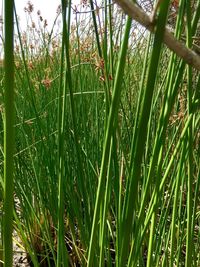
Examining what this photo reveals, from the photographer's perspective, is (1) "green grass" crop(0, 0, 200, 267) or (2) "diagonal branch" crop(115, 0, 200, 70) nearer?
(2) "diagonal branch" crop(115, 0, 200, 70)

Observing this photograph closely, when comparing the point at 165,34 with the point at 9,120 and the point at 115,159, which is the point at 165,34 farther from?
the point at 115,159

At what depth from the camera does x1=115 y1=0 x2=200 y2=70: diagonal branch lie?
27 centimetres

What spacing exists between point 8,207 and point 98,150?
80cm

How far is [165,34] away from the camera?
297 millimetres

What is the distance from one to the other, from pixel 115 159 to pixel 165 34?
496 mm

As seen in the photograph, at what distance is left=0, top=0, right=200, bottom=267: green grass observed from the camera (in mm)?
437

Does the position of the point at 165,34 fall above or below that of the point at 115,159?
above

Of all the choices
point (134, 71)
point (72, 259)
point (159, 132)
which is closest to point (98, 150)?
point (72, 259)

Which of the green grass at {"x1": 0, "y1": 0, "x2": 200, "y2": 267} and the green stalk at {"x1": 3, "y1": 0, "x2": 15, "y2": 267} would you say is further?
the green grass at {"x1": 0, "y1": 0, "x2": 200, "y2": 267}

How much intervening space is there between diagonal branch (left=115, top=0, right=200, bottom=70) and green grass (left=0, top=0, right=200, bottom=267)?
0.01 m

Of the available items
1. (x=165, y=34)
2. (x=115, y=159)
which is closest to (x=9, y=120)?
(x=165, y=34)

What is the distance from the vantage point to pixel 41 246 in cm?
142

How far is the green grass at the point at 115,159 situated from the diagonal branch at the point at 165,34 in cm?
1

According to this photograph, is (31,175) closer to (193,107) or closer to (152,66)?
(193,107)
